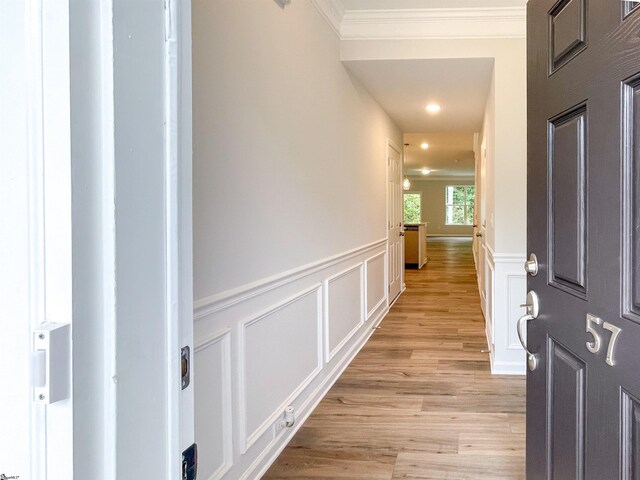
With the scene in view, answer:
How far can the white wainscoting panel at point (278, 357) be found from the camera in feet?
6.86

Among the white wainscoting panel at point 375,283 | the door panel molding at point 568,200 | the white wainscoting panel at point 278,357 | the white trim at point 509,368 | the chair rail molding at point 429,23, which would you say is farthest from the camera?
the white wainscoting panel at point 375,283

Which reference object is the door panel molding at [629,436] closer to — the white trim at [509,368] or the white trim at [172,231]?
the white trim at [172,231]

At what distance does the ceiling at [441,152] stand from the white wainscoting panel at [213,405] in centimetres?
690

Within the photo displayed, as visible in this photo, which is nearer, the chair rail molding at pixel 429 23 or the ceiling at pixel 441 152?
the chair rail molding at pixel 429 23

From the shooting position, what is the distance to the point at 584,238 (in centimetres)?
108

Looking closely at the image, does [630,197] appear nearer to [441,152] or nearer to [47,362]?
[47,362]

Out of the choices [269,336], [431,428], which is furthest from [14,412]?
[431,428]

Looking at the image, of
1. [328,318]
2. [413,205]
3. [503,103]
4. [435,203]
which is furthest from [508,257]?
[435,203]

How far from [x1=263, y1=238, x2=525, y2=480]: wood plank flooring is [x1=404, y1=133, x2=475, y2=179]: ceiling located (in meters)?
4.69

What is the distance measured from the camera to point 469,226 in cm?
1998

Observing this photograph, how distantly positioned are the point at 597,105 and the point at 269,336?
1672mm

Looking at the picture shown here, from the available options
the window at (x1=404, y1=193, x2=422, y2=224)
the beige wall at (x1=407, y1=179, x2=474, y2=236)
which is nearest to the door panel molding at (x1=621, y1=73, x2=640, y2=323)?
the beige wall at (x1=407, y1=179, x2=474, y2=236)

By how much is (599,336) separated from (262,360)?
59.1 inches

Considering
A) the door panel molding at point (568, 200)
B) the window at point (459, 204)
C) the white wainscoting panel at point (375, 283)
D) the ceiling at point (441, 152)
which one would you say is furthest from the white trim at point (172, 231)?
the window at point (459, 204)
